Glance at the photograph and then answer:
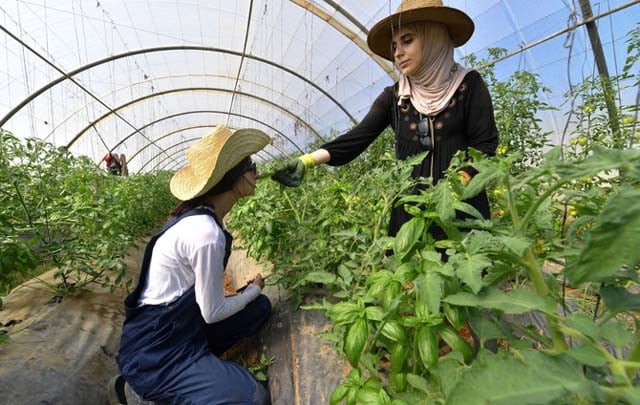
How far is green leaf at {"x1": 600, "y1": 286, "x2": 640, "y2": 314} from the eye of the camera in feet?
1.88

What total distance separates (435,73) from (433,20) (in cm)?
25

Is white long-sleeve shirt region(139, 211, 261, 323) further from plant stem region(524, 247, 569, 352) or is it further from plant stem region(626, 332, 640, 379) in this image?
plant stem region(626, 332, 640, 379)

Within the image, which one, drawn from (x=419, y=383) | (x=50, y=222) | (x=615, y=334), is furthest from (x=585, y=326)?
(x=50, y=222)

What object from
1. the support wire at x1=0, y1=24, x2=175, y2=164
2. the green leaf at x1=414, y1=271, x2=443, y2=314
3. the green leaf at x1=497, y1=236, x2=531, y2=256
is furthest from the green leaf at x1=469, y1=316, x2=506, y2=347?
the support wire at x1=0, y1=24, x2=175, y2=164

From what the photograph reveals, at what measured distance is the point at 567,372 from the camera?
1.64ft

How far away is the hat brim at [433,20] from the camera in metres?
1.69

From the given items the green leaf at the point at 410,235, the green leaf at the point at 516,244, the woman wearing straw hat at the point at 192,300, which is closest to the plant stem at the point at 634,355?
the green leaf at the point at 516,244

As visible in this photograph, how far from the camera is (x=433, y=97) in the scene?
1.78 m

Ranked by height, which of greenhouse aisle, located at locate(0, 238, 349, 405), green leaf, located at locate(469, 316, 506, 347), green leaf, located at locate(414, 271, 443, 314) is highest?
green leaf, located at locate(414, 271, 443, 314)

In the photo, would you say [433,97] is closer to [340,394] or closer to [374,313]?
[374,313]

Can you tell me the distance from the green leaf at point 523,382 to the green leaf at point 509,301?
0.26 feet

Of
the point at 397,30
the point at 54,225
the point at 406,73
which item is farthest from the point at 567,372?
the point at 54,225

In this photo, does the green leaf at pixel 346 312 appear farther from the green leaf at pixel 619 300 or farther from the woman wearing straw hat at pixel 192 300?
the woman wearing straw hat at pixel 192 300

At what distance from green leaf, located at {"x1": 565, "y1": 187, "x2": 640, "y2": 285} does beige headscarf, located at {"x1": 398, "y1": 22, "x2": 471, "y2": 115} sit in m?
1.37
